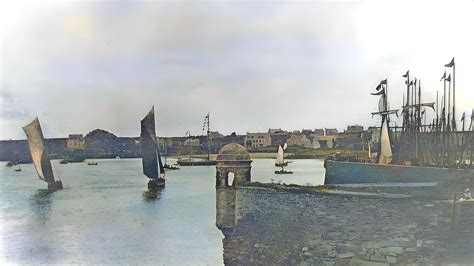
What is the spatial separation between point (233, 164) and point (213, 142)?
31 centimetres

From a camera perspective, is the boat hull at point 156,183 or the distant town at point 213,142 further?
the boat hull at point 156,183

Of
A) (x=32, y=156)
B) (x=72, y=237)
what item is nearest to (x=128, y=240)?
(x=72, y=237)

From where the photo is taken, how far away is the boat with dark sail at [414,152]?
153 inches

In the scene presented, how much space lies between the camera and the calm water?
4207 mm

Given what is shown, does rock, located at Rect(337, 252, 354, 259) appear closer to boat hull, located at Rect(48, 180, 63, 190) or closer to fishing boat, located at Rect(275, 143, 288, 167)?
fishing boat, located at Rect(275, 143, 288, 167)

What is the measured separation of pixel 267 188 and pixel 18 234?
2.20 m

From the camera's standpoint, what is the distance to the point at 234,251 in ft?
13.5

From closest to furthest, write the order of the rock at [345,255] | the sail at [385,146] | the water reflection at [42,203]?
the rock at [345,255] < the sail at [385,146] < the water reflection at [42,203]

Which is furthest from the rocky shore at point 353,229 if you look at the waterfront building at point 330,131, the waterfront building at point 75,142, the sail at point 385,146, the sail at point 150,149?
the waterfront building at point 75,142

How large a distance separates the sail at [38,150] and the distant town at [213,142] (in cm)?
8

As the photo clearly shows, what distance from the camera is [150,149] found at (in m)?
6.50

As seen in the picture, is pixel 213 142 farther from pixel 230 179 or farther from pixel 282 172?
pixel 282 172

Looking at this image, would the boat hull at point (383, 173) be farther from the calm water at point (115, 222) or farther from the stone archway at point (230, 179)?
the stone archway at point (230, 179)

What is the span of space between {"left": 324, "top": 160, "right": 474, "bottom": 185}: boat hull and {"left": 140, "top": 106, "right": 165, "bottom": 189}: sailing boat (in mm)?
1717
